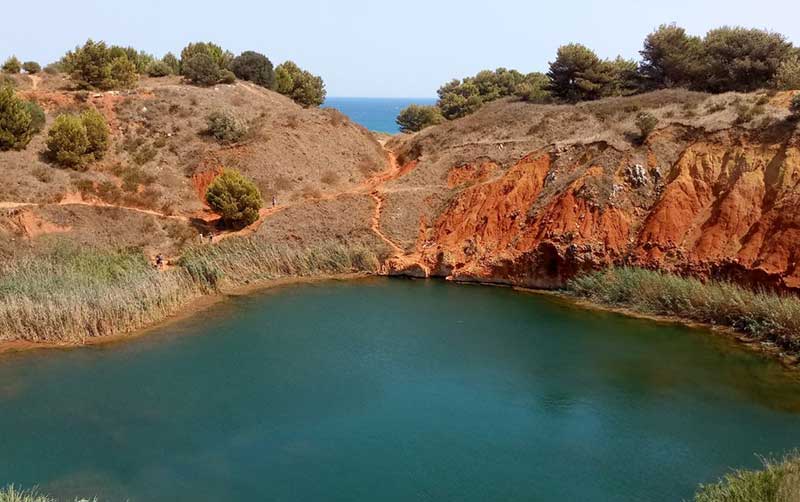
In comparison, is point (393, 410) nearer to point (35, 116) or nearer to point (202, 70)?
point (35, 116)

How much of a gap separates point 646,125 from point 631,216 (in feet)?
15.8

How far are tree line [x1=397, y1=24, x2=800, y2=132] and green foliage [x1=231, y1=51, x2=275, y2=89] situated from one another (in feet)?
65.0

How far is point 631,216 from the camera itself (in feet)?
94.2

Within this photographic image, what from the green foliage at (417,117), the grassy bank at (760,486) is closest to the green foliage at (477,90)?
the green foliage at (417,117)

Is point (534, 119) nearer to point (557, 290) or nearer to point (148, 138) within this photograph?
point (557, 290)

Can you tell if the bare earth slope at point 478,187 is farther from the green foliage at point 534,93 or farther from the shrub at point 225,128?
the green foliage at point 534,93

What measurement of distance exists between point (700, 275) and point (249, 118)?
29.4 meters

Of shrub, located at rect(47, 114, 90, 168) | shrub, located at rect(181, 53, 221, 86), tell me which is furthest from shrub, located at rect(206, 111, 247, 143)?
shrub, located at rect(47, 114, 90, 168)

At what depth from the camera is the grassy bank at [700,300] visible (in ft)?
69.1

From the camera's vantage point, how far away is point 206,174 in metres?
36.3

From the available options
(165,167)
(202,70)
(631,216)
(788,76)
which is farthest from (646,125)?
(202,70)

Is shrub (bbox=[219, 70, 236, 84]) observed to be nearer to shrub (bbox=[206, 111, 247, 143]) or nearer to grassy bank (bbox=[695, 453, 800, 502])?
shrub (bbox=[206, 111, 247, 143])

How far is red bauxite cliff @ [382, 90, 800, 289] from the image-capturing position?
998 inches

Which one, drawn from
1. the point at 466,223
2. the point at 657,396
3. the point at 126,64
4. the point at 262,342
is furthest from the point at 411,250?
the point at 126,64
